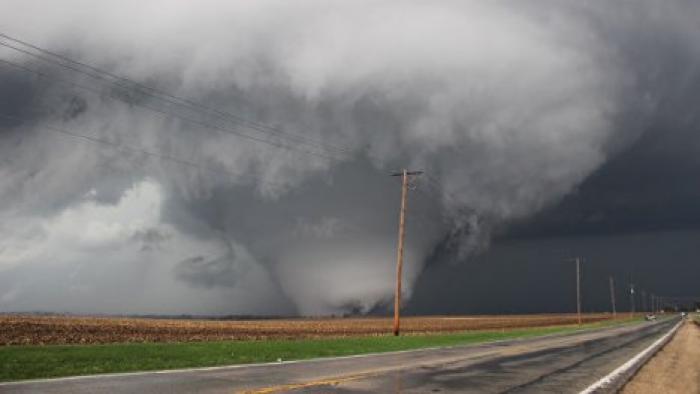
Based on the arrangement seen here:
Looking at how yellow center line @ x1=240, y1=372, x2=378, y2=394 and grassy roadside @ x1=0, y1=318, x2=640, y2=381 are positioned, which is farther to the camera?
grassy roadside @ x1=0, y1=318, x2=640, y2=381

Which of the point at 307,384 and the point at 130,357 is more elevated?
the point at 307,384

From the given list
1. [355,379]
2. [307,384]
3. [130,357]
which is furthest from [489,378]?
[130,357]

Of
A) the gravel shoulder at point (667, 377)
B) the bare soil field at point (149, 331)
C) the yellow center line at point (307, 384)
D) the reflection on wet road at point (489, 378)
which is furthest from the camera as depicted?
the bare soil field at point (149, 331)

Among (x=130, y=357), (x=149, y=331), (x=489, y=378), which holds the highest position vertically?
(x=489, y=378)

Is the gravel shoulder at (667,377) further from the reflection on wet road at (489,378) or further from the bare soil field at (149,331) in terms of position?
the bare soil field at (149,331)

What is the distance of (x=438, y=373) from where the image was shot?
17.5 metres

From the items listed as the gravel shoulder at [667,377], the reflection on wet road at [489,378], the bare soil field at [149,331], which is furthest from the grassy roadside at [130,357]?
the bare soil field at [149,331]

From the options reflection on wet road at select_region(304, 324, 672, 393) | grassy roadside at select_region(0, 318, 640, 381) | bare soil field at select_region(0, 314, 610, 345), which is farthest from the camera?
bare soil field at select_region(0, 314, 610, 345)

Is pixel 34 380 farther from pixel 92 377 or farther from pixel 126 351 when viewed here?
pixel 126 351

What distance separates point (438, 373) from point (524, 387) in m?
3.47

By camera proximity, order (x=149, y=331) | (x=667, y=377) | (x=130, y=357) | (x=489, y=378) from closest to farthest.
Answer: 1. (x=489, y=378)
2. (x=667, y=377)
3. (x=130, y=357)
4. (x=149, y=331)

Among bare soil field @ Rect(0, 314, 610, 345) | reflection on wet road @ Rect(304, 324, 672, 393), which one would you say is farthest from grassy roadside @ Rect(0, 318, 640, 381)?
bare soil field @ Rect(0, 314, 610, 345)

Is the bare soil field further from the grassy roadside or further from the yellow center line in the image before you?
the yellow center line

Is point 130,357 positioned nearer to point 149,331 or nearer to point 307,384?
point 307,384
